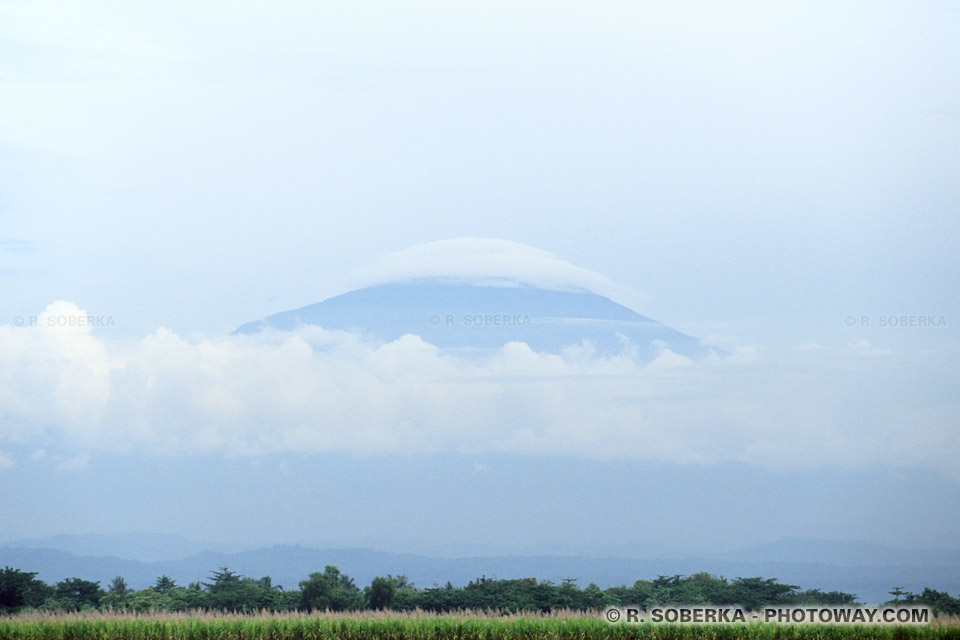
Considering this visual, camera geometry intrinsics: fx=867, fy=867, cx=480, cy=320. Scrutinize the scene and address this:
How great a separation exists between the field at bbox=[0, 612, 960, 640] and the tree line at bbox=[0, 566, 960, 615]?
0.84 meters

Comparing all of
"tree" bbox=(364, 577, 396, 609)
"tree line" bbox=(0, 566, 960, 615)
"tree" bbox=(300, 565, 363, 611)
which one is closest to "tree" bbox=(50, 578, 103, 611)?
"tree line" bbox=(0, 566, 960, 615)

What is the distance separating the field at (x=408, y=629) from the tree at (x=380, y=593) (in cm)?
134

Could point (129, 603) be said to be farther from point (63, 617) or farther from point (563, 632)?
point (563, 632)

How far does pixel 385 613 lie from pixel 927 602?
1074cm

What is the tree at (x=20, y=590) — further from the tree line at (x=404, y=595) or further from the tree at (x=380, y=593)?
the tree at (x=380, y=593)

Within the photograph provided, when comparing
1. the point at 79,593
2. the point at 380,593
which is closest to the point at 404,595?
the point at 380,593

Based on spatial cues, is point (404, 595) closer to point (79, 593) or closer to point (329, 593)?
point (329, 593)

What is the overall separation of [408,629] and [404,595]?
2363mm

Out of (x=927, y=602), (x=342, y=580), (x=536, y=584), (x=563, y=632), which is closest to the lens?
(x=563, y=632)

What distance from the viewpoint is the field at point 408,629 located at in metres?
15.5

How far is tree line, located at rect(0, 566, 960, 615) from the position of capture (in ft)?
56.9

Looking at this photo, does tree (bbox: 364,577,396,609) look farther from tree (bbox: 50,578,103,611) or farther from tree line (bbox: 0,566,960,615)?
tree (bbox: 50,578,103,611)

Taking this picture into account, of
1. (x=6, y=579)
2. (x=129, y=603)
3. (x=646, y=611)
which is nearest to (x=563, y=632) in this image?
(x=646, y=611)

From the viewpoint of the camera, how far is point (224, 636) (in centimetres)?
1580
